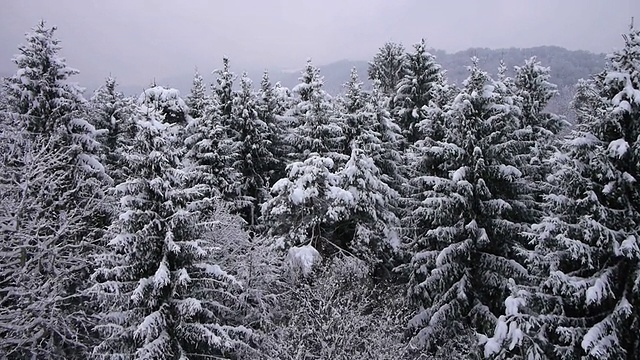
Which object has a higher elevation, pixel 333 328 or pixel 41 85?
pixel 41 85

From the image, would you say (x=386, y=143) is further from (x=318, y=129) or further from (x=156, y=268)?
(x=156, y=268)

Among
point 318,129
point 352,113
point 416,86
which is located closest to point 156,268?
point 318,129

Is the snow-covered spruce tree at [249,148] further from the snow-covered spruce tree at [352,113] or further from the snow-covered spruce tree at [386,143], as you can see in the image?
the snow-covered spruce tree at [386,143]

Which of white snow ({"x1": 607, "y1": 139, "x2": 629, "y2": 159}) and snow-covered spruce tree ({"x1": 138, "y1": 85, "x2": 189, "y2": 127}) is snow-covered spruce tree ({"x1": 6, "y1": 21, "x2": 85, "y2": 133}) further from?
white snow ({"x1": 607, "y1": 139, "x2": 629, "y2": 159})

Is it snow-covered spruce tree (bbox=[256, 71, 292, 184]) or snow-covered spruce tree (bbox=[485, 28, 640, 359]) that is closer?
snow-covered spruce tree (bbox=[485, 28, 640, 359])

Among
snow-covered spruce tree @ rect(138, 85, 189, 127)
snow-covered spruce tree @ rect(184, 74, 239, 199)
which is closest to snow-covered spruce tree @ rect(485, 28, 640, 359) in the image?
snow-covered spruce tree @ rect(184, 74, 239, 199)

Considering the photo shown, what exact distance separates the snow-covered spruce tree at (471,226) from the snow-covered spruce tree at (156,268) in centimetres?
777

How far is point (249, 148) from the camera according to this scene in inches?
1019

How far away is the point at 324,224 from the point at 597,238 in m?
11.5

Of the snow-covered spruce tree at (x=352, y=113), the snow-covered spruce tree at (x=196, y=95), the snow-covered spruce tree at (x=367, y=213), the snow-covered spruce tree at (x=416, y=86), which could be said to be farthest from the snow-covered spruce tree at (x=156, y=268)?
the snow-covered spruce tree at (x=196, y=95)

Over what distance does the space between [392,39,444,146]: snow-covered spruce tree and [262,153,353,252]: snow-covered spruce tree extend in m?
8.56

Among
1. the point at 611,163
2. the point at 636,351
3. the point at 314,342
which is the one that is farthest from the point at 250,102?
the point at 636,351

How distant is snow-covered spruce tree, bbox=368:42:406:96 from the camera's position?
33906 mm

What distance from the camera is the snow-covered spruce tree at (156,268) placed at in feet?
43.5
